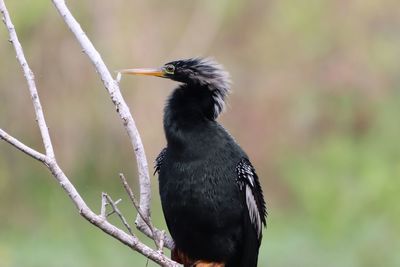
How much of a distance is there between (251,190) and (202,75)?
0.73 m

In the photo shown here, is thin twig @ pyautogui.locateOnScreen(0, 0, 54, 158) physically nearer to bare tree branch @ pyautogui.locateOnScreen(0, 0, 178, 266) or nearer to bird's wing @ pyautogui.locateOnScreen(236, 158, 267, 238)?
bare tree branch @ pyautogui.locateOnScreen(0, 0, 178, 266)

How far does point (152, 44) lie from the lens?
12414 mm

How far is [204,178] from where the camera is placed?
20.6 feet

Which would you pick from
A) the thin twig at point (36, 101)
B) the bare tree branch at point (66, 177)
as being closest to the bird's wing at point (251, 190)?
the bare tree branch at point (66, 177)

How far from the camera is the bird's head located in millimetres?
6324

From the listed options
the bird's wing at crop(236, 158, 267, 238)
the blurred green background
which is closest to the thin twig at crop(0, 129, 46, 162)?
the bird's wing at crop(236, 158, 267, 238)

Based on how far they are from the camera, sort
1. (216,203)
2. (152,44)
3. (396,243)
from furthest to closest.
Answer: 1. (152,44)
2. (396,243)
3. (216,203)

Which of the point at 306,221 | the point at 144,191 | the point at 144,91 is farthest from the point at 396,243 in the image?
the point at 144,191

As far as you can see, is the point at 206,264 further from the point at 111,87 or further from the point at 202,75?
the point at 111,87

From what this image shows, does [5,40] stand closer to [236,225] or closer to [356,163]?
[356,163]

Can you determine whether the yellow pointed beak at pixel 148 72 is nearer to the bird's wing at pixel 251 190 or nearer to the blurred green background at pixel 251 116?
the bird's wing at pixel 251 190

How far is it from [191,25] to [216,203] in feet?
22.5

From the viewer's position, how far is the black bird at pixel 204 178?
6.30 m

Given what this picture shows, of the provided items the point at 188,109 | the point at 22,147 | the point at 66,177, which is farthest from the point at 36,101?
the point at 188,109
